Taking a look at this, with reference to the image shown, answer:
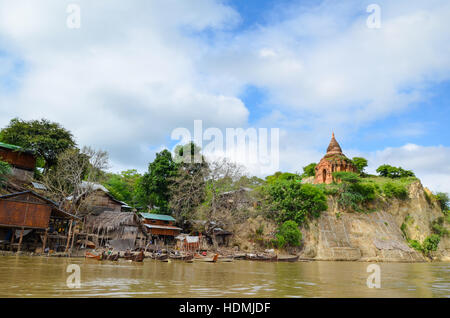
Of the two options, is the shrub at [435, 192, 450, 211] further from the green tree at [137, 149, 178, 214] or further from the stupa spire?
the green tree at [137, 149, 178, 214]

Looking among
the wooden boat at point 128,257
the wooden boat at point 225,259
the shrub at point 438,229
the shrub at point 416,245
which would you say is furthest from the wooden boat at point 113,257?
the shrub at point 438,229

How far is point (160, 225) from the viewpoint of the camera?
98.0 ft

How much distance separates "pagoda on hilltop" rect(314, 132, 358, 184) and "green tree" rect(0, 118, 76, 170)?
29.8 m

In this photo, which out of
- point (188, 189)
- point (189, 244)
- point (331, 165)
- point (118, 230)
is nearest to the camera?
point (118, 230)

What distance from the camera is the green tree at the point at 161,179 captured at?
32.6 meters

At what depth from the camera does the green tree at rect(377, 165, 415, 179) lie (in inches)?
1783

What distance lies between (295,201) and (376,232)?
31.9ft

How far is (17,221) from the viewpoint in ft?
67.5

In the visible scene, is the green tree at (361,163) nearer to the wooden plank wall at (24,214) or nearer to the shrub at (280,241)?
the shrub at (280,241)

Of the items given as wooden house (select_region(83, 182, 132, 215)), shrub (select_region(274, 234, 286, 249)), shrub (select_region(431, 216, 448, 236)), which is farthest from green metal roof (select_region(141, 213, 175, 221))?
shrub (select_region(431, 216, 448, 236))

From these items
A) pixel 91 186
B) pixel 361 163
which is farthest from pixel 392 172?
pixel 91 186

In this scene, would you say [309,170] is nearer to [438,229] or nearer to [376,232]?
[376,232]

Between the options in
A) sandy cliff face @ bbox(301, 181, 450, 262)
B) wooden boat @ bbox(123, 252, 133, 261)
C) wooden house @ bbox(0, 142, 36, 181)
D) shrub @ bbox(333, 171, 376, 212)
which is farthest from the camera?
shrub @ bbox(333, 171, 376, 212)
